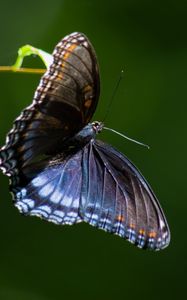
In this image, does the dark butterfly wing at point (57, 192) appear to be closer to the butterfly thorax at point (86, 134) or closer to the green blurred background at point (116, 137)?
the butterfly thorax at point (86, 134)

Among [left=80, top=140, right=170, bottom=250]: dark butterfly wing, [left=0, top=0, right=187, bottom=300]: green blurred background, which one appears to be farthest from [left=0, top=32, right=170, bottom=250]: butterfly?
[left=0, top=0, right=187, bottom=300]: green blurred background

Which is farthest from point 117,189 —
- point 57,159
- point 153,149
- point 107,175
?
point 153,149

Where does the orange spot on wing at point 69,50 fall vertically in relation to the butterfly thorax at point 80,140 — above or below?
above

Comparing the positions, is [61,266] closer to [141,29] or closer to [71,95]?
[141,29]

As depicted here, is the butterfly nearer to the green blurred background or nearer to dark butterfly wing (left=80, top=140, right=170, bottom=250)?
dark butterfly wing (left=80, top=140, right=170, bottom=250)

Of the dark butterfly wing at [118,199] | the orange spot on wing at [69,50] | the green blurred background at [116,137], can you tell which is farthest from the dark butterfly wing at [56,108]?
the green blurred background at [116,137]

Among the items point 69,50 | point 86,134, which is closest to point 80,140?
point 86,134
